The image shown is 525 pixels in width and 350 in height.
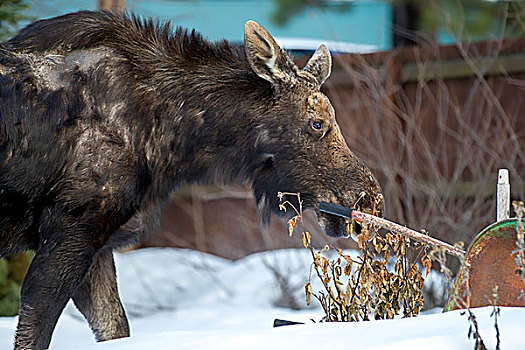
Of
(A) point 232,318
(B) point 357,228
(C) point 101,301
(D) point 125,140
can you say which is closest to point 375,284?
(B) point 357,228

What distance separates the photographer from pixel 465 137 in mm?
6500

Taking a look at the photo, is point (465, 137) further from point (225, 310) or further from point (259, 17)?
point (259, 17)

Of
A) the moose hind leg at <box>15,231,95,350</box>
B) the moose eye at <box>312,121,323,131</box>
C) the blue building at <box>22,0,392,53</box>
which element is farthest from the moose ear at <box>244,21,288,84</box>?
the blue building at <box>22,0,392,53</box>

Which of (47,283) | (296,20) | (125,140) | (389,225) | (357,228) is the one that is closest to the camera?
(389,225)

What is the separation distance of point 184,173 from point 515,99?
393cm

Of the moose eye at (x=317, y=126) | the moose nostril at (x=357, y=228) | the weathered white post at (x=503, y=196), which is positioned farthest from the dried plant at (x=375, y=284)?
the weathered white post at (x=503, y=196)

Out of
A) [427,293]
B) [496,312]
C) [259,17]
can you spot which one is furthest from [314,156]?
[259,17]

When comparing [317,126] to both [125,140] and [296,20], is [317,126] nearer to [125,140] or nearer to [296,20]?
[125,140]

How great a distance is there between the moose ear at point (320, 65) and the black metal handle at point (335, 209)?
2.30ft

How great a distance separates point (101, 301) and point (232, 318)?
7.23 ft

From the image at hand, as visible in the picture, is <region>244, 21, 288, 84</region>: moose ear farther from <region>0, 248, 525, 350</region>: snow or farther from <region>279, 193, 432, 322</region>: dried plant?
<region>0, 248, 525, 350</region>: snow

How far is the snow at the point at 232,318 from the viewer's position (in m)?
2.48

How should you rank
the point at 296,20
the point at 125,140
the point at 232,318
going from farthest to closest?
the point at 296,20 → the point at 232,318 → the point at 125,140

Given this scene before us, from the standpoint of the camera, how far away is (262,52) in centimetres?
361
